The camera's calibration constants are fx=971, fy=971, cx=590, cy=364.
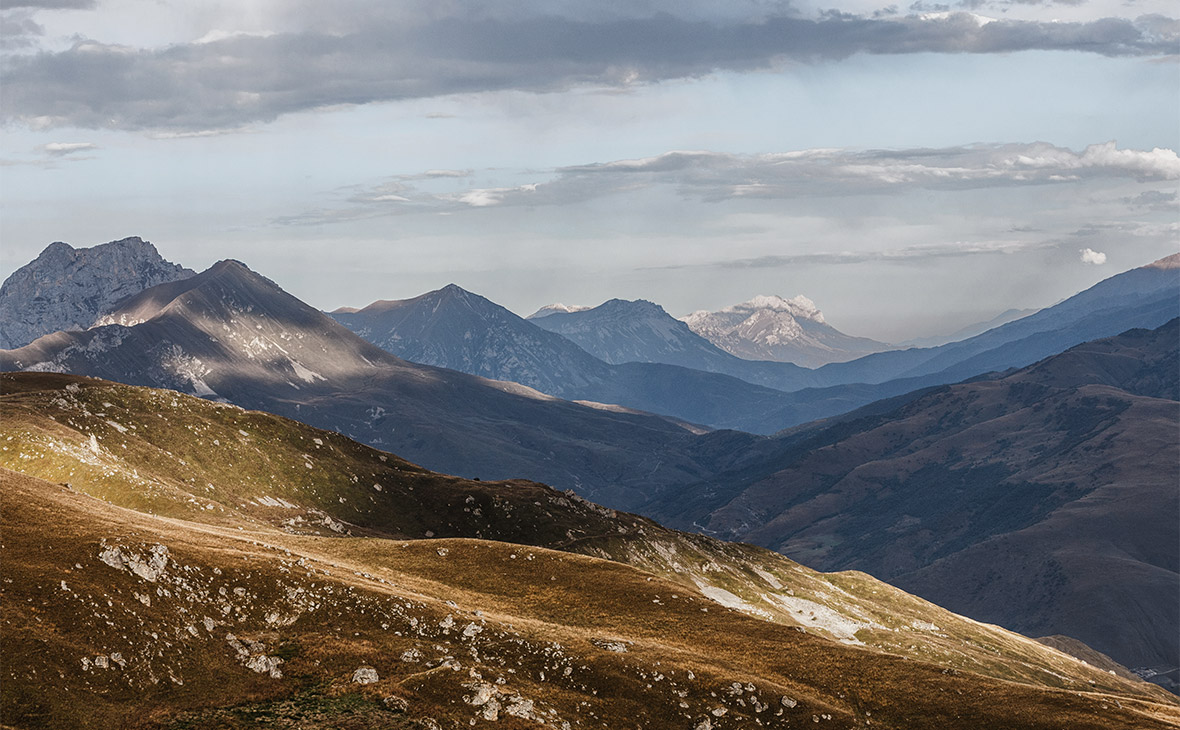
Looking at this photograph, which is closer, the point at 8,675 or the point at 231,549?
the point at 8,675

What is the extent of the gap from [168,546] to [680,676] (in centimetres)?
4381

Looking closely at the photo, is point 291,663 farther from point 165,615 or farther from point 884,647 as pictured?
point 884,647

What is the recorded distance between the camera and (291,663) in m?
71.3

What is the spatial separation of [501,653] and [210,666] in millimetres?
22586

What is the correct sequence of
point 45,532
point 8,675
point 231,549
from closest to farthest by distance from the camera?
point 8,675
point 45,532
point 231,549

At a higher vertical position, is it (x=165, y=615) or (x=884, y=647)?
(x=165, y=615)

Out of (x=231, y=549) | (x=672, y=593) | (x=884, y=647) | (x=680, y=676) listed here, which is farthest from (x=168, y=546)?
(x=884, y=647)

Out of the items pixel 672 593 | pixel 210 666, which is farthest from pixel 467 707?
pixel 672 593

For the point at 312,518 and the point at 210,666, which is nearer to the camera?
the point at 210,666

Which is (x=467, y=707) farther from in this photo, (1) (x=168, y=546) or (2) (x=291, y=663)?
(1) (x=168, y=546)

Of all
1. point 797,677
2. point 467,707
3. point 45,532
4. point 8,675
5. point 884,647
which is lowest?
point 884,647

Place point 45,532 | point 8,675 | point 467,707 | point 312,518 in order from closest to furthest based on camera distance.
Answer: point 8,675 < point 467,707 < point 45,532 < point 312,518

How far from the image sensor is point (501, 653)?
79.7 meters

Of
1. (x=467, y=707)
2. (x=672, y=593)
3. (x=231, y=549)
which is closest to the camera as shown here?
(x=467, y=707)
